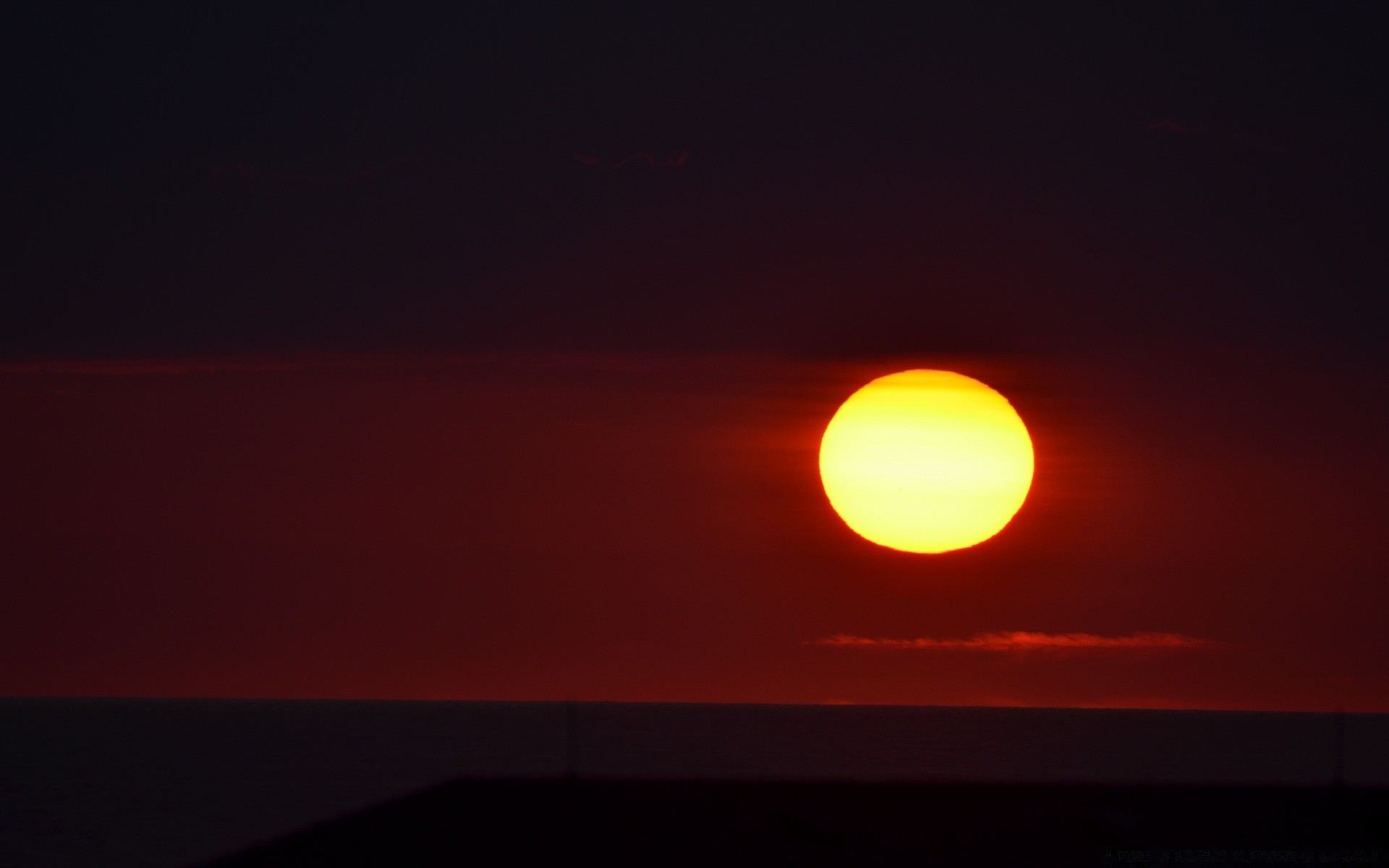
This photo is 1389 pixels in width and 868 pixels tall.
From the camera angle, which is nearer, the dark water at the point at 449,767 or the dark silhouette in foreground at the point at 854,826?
the dark silhouette in foreground at the point at 854,826

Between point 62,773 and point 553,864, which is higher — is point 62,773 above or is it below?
above

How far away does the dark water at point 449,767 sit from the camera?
63438mm

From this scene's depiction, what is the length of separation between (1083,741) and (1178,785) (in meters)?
138

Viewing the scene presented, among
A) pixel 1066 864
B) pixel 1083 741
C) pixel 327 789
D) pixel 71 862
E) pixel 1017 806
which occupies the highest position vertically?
pixel 1083 741

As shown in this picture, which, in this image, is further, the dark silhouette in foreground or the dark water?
the dark water

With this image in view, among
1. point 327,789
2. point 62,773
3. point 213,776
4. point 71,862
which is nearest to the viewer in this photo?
point 71,862

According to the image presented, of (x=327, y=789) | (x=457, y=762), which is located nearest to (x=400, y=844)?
(x=327, y=789)

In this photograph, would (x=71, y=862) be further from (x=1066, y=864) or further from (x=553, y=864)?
(x=1066, y=864)

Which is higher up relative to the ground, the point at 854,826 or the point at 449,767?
the point at 449,767

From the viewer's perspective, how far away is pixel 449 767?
106 meters

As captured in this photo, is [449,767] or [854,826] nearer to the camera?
[854,826]

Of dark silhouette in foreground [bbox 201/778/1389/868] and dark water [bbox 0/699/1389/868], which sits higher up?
dark water [bbox 0/699/1389/868]

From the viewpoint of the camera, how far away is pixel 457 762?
367 feet

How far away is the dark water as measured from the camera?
63438 mm
